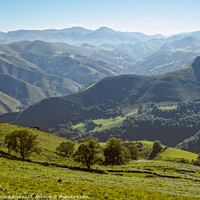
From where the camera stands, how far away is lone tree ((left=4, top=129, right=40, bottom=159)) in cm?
6594

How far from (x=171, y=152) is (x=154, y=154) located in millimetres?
14056

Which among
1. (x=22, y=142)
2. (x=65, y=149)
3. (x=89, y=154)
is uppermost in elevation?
(x=22, y=142)

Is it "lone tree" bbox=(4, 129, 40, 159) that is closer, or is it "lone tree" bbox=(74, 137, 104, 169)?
"lone tree" bbox=(4, 129, 40, 159)

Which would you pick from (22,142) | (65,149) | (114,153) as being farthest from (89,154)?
(65,149)

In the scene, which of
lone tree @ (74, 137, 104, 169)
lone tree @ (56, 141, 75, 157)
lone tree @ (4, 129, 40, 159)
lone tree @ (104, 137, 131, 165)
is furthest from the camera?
lone tree @ (56, 141, 75, 157)

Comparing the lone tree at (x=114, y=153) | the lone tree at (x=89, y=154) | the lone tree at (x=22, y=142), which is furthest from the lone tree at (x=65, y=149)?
the lone tree at (x=89, y=154)

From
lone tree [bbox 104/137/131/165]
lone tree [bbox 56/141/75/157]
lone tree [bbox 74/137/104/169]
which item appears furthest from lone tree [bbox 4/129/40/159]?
lone tree [bbox 104/137/131/165]

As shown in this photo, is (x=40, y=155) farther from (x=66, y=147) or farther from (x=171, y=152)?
(x=171, y=152)

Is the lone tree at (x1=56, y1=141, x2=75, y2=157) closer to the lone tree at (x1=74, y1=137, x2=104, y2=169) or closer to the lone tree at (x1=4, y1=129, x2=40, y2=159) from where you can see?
the lone tree at (x1=4, y1=129, x2=40, y2=159)

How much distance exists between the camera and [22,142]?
220ft

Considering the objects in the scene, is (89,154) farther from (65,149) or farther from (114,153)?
(65,149)

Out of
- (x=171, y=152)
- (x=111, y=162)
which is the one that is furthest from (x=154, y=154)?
(x=111, y=162)

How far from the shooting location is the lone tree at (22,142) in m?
65.9

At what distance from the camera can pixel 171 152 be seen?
18988 centimetres
